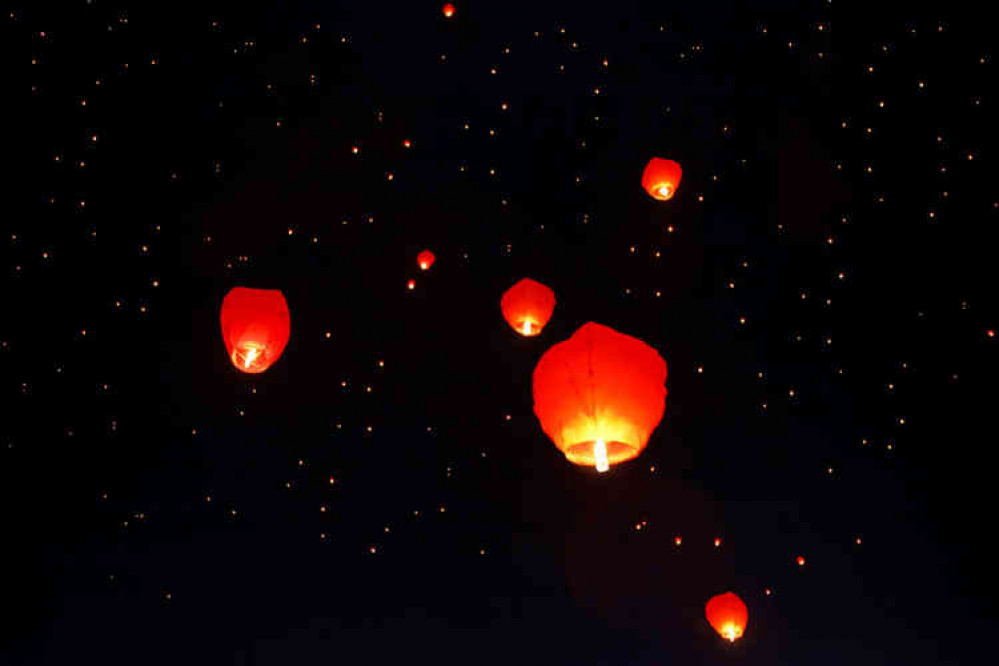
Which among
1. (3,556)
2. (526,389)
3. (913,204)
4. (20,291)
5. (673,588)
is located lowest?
(673,588)

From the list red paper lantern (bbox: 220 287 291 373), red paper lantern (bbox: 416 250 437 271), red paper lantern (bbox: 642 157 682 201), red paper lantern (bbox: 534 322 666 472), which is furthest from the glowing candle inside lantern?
red paper lantern (bbox: 642 157 682 201)

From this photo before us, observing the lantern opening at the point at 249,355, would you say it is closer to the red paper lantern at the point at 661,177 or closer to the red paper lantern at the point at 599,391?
the red paper lantern at the point at 599,391

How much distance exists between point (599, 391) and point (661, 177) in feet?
6.73

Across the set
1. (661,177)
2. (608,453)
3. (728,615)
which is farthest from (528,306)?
(728,615)

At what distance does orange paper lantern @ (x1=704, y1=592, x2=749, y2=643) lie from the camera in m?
4.10

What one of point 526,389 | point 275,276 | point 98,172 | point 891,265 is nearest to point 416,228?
point 275,276

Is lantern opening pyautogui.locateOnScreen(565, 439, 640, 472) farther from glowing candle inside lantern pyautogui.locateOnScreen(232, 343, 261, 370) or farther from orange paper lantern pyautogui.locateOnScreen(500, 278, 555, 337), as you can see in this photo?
orange paper lantern pyautogui.locateOnScreen(500, 278, 555, 337)

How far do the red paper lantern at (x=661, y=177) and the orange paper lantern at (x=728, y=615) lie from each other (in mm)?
2129

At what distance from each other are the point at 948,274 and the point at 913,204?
488mm

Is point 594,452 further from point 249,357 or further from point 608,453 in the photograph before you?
point 249,357

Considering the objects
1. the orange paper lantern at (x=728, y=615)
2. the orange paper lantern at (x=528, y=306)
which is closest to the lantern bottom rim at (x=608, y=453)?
the orange paper lantern at (x=528, y=306)

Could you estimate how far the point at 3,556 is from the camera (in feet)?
15.5

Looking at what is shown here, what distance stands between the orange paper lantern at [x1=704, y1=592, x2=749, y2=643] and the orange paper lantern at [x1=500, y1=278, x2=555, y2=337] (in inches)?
71.1

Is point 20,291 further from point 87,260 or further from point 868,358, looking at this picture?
point 868,358
